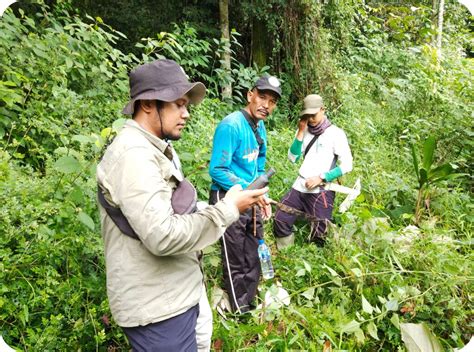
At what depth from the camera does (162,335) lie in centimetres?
169

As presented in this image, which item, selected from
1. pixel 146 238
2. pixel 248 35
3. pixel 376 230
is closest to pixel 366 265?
pixel 376 230

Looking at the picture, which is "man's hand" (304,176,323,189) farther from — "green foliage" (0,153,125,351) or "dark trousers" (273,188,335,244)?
"green foliage" (0,153,125,351)

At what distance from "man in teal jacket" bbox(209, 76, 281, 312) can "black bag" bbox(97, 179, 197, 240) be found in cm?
109

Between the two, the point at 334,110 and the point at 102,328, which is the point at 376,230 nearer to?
the point at 102,328

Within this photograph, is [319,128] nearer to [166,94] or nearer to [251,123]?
[251,123]

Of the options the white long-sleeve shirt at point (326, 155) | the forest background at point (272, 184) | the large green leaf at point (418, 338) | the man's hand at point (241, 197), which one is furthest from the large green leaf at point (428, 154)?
the man's hand at point (241, 197)

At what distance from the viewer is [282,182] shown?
500 cm

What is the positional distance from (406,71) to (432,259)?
8.17m

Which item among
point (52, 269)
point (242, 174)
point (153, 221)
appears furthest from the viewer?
point (242, 174)

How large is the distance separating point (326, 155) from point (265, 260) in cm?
131

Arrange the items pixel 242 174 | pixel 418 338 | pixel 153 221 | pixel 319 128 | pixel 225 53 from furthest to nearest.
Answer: pixel 225 53 < pixel 319 128 < pixel 242 174 < pixel 418 338 < pixel 153 221

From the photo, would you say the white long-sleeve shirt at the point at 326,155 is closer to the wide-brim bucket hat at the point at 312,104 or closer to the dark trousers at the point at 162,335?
the wide-brim bucket hat at the point at 312,104

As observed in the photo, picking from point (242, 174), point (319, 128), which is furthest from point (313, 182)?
point (242, 174)

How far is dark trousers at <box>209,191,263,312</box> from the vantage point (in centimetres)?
307
